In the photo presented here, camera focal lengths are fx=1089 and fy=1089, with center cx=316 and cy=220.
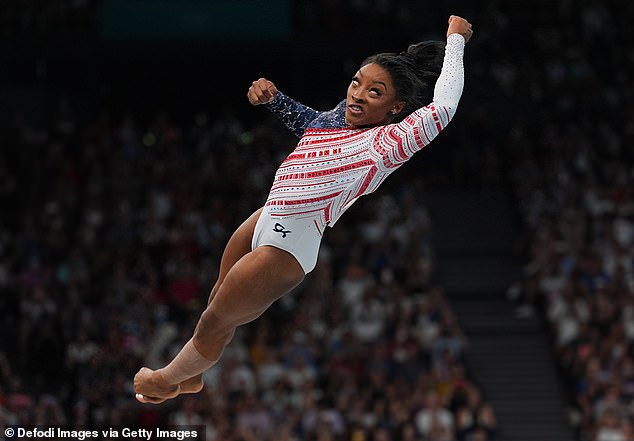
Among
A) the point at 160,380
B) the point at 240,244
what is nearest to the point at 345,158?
the point at 240,244

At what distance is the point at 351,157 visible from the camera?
203 inches

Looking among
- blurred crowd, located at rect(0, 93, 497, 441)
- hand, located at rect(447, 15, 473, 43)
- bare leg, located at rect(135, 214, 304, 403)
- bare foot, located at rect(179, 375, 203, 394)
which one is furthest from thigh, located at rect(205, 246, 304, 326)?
blurred crowd, located at rect(0, 93, 497, 441)

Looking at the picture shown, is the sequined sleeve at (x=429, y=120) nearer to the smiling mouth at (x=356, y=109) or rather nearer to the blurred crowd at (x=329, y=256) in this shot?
the smiling mouth at (x=356, y=109)

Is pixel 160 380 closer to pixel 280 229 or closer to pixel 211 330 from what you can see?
pixel 211 330

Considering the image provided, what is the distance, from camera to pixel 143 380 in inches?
221

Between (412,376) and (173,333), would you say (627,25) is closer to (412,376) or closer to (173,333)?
(412,376)

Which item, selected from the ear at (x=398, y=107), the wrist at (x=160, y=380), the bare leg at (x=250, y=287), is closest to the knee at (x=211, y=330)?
the bare leg at (x=250, y=287)

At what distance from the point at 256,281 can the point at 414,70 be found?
1.32 metres

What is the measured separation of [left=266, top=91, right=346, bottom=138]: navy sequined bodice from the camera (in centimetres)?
545

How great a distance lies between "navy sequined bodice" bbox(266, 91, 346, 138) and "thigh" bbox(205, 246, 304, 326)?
0.72 m

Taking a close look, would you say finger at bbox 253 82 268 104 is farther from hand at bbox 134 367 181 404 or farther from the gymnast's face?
hand at bbox 134 367 181 404

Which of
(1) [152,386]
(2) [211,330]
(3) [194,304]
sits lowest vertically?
(1) [152,386]

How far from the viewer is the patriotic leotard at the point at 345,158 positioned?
16.5ft

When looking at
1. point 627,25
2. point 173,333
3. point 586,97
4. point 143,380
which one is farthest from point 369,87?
point 627,25
